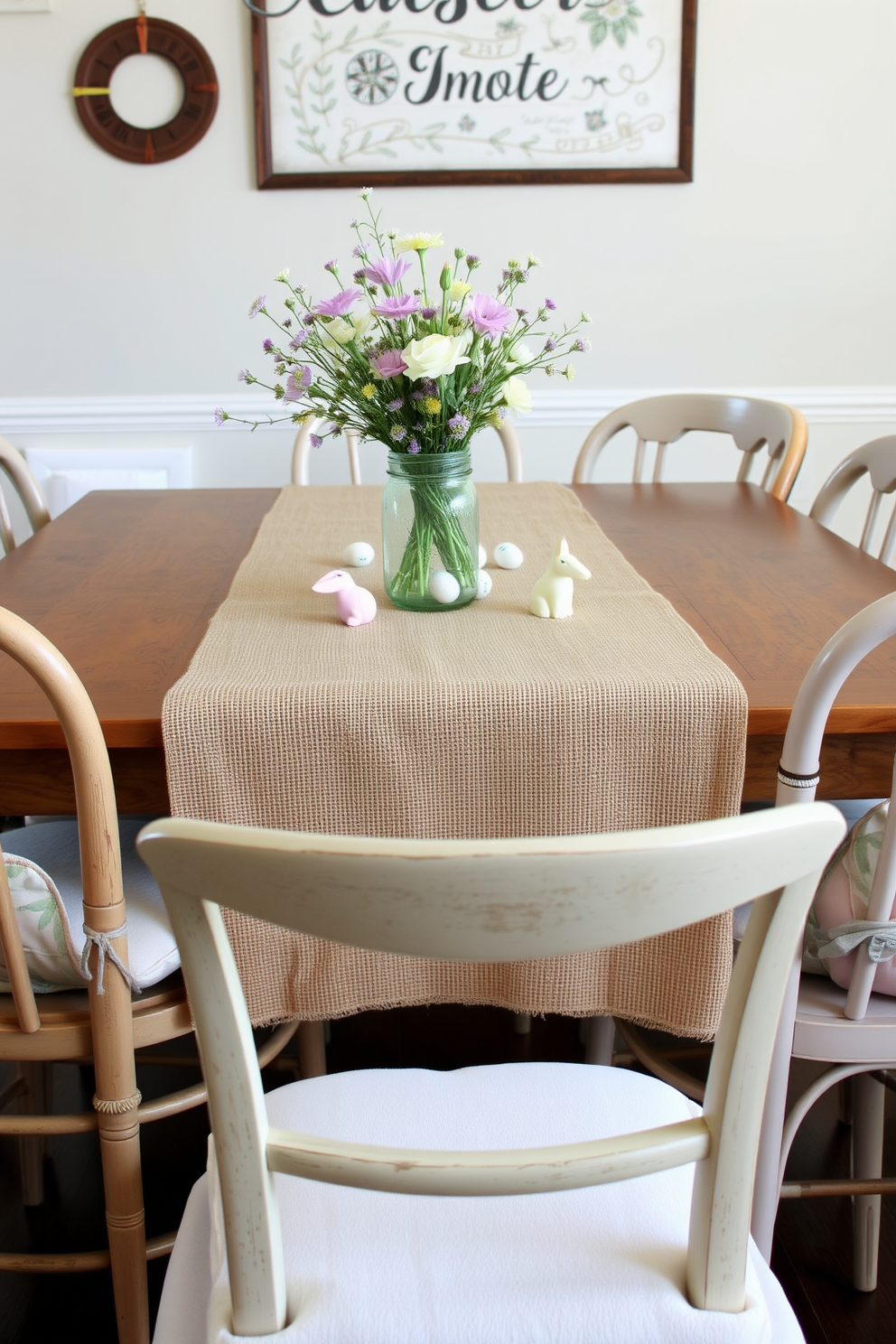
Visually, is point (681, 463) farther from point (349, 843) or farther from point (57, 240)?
point (349, 843)

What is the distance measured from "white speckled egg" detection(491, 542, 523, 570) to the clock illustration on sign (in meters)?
1.75

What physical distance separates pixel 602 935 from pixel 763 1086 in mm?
201

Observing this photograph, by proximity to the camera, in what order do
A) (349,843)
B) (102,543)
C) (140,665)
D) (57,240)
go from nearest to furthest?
(349,843), (140,665), (102,543), (57,240)

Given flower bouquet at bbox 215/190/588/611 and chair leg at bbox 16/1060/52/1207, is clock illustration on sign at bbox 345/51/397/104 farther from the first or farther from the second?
chair leg at bbox 16/1060/52/1207

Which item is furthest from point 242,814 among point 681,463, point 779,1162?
point 681,463

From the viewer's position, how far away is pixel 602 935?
56 centimetres

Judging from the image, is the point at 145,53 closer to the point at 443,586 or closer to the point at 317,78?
the point at 317,78

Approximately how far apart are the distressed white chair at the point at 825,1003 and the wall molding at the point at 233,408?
81.0 inches

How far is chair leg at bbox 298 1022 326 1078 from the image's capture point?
1.33 m

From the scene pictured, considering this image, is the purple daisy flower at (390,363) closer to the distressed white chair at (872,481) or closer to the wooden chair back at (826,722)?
the wooden chair back at (826,722)

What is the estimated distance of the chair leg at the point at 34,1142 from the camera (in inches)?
55.5

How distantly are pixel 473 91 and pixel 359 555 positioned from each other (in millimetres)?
1746

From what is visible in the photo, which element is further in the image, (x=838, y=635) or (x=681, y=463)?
(x=681, y=463)

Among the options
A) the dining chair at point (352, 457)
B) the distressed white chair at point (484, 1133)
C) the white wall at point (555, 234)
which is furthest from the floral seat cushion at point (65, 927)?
the white wall at point (555, 234)
